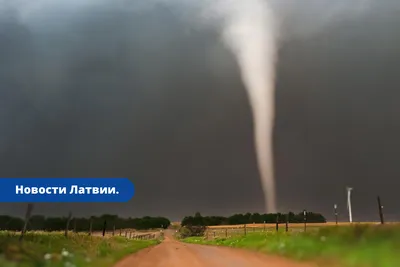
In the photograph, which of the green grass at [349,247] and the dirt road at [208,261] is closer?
the green grass at [349,247]

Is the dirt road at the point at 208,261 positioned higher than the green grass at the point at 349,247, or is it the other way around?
the green grass at the point at 349,247

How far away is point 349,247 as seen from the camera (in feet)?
69.5

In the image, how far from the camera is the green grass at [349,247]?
17.5 m

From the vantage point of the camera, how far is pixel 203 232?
114875mm

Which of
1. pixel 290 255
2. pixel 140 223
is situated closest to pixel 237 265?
pixel 290 255

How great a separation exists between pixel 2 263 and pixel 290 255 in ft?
51.3

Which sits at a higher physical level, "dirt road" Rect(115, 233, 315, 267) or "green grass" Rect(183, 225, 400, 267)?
"green grass" Rect(183, 225, 400, 267)

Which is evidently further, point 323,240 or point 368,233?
point 323,240

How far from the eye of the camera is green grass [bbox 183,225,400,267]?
17.5 meters

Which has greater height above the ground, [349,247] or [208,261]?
[349,247]

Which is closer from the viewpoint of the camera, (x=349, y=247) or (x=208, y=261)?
(x=349, y=247)

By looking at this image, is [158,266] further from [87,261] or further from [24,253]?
[24,253]

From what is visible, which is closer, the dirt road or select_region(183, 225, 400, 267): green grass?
select_region(183, 225, 400, 267): green grass

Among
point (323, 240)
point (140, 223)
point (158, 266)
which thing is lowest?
point (158, 266)
